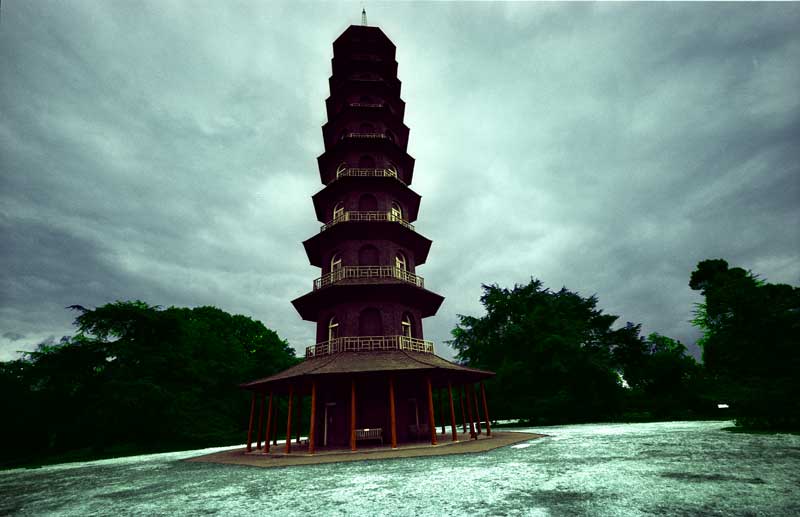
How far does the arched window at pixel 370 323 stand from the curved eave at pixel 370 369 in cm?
128

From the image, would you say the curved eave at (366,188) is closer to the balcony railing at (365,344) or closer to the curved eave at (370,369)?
the balcony railing at (365,344)

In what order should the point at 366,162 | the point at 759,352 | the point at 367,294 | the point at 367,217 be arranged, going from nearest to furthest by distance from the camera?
the point at 759,352
the point at 367,294
the point at 367,217
the point at 366,162

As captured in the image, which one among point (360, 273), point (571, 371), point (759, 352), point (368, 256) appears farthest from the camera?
point (571, 371)

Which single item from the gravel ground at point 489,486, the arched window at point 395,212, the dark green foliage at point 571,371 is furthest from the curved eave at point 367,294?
the dark green foliage at point 571,371

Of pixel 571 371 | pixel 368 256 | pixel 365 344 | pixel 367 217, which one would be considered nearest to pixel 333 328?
pixel 365 344

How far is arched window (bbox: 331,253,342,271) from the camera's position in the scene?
1940 centimetres

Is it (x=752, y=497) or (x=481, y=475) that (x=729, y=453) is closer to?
(x=752, y=497)

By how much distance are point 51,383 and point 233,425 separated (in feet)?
39.4

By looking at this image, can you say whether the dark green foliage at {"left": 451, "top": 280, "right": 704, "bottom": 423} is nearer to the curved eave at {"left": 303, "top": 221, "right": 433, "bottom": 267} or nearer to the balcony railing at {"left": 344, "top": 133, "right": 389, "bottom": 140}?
the curved eave at {"left": 303, "top": 221, "right": 433, "bottom": 267}

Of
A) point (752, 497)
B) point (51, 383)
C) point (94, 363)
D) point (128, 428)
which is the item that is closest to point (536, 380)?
point (752, 497)

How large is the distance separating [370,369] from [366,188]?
10.7 meters

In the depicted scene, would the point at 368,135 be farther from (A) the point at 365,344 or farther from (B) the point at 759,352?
(B) the point at 759,352

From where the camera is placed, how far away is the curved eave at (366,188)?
20.2 m

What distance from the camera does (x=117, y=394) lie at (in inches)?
871
